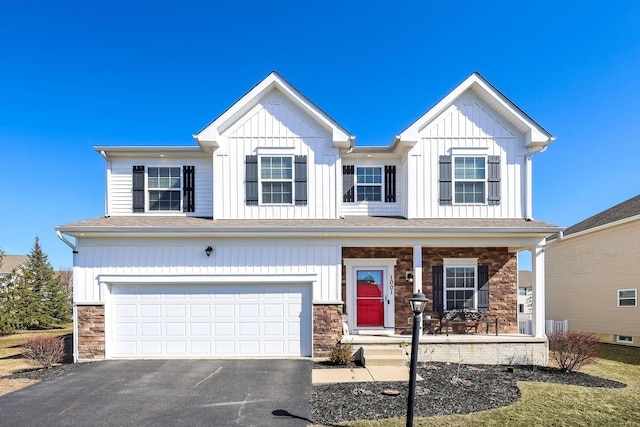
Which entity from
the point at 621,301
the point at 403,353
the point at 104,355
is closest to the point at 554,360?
the point at 403,353

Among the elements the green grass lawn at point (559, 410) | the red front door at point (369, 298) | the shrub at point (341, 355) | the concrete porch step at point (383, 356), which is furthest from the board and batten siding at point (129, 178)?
the green grass lawn at point (559, 410)

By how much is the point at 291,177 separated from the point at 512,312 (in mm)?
8138

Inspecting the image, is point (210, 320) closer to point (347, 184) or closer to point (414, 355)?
point (347, 184)

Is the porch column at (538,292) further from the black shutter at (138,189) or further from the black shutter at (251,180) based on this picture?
the black shutter at (138,189)

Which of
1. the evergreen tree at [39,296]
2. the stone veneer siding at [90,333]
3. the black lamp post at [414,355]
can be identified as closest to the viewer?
the black lamp post at [414,355]

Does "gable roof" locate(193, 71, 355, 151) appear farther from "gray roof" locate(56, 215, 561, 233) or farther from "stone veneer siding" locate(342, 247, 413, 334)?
"stone veneer siding" locate(342, 247, 413, 334)

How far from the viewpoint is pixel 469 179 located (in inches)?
456

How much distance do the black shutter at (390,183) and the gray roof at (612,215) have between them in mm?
9929

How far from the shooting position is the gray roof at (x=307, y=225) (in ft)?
32.3

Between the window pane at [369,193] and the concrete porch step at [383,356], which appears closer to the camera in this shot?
the concrete porch step at [383,356]

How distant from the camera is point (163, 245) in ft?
33.7

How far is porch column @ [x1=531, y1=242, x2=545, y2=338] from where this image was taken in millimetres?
10445

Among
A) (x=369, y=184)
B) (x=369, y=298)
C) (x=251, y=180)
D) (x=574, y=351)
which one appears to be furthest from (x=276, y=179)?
(x=574, y=351)

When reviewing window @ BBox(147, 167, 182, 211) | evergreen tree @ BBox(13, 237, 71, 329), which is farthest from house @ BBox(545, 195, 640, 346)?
evergreen tree @ BBox(13, 237, 71, 329)
